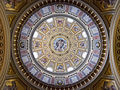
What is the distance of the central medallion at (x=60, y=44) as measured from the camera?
29.5 meters

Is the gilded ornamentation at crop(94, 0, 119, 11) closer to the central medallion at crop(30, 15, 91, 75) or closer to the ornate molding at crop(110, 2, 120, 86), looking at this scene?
the ornate molding at crop(110, 2, 120, 86)

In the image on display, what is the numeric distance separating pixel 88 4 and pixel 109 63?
7.82 meters

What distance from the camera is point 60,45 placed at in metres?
29.6

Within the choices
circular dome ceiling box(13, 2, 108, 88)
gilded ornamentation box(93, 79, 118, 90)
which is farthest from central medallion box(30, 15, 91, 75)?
gilded ornamentation box(93, 79, 118, 90)

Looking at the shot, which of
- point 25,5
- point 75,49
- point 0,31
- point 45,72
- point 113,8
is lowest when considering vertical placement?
point 45,72

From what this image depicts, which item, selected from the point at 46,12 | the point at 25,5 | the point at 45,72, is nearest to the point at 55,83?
the point at 45,72

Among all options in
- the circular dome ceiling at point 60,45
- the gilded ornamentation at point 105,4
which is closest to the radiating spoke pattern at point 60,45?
the circular dome ceiling at point 60,45

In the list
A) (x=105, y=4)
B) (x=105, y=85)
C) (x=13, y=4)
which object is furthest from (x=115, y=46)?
(x=13, y=4)

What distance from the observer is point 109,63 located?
19359 mm

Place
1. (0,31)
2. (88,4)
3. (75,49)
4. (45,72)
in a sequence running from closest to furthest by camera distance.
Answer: (0,31), (88,4), (45,72), (75,49)

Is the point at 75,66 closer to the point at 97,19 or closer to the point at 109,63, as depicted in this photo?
the point at 109,63

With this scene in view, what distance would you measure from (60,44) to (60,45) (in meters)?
0.19

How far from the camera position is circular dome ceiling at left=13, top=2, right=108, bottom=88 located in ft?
64.6

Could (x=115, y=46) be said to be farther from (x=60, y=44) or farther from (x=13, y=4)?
(x=13, y=4)
